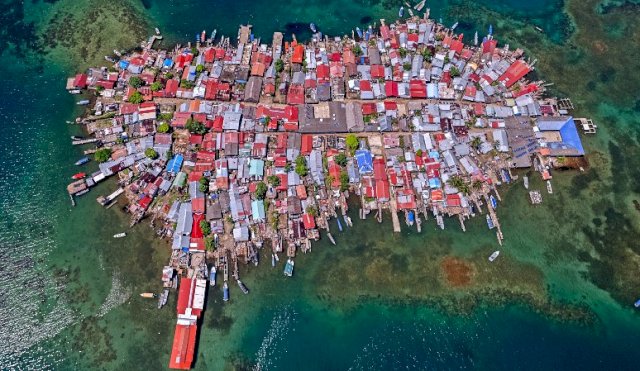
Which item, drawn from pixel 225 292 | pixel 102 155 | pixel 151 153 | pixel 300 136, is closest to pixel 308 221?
pixel 300 136

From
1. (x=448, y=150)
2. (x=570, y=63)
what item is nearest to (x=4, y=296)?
(x=448, y=150)

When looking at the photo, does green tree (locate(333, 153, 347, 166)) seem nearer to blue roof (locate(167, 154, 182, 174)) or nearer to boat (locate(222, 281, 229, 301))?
blue roof (locate(167, 154, 182, 174))

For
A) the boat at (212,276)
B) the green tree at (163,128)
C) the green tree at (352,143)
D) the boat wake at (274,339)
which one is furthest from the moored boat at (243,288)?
the green tree at (163,128)

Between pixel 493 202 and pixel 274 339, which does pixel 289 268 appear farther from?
pixel 493 202

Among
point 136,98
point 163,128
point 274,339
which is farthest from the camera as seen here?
point 136,98

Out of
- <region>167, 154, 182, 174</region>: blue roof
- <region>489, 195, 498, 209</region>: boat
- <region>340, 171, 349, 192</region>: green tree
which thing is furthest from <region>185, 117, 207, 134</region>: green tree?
<region>489, 195, 498, 209</region>: boat

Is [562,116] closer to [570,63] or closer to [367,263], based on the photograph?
[570,63]

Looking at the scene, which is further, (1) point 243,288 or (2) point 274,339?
(1) point 243,288
